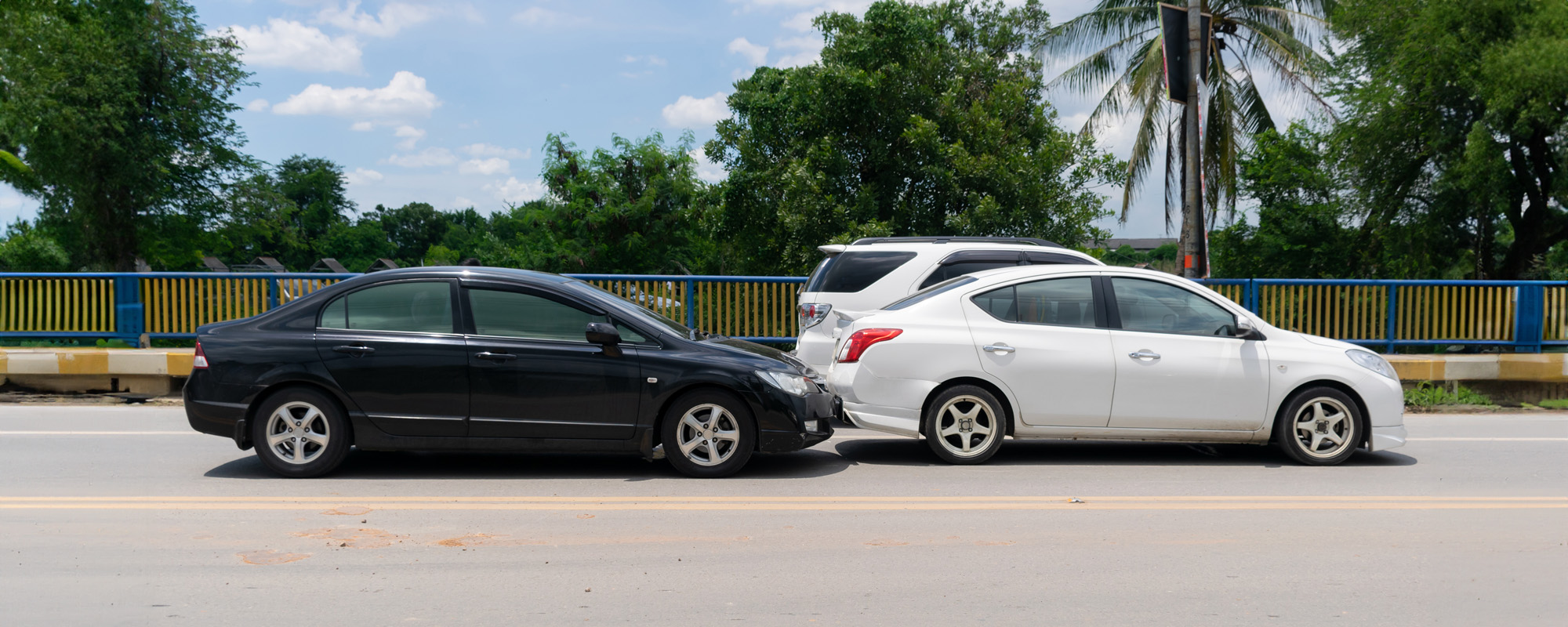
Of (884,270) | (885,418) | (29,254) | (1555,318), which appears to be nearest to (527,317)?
(885,418)

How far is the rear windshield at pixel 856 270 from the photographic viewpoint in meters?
9.25

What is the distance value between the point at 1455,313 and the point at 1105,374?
26.4 feet

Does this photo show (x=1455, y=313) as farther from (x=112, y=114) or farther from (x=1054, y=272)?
(x=112, y=114)

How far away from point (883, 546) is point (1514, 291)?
37.3 ft

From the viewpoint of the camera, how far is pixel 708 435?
23.1 ft

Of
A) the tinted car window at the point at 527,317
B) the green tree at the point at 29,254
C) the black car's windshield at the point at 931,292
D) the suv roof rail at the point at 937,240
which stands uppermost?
the green tree at the point at 29,254

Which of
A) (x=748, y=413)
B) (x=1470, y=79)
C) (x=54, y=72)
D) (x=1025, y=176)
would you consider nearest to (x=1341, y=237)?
(x=1470, y=79)

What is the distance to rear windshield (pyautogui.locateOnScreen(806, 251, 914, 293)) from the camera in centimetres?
925

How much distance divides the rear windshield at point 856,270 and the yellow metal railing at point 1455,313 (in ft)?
24.8

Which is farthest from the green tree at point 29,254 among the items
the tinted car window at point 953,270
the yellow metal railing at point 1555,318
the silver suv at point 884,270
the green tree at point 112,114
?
the yellow metal railing at point 1555,318

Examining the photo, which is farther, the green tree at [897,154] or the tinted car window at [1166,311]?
the green tree at [897,154]

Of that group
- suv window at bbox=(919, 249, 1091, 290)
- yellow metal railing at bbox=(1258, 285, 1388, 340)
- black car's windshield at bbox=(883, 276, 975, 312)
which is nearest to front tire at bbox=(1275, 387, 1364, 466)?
suv window at bbox=(919, 249, 1091, 290)

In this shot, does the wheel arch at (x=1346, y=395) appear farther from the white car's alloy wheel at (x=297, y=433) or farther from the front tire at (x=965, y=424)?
the white car's alloy wheel at (x=297, y=433)

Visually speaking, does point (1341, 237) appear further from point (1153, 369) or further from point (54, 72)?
point (54, 72)
